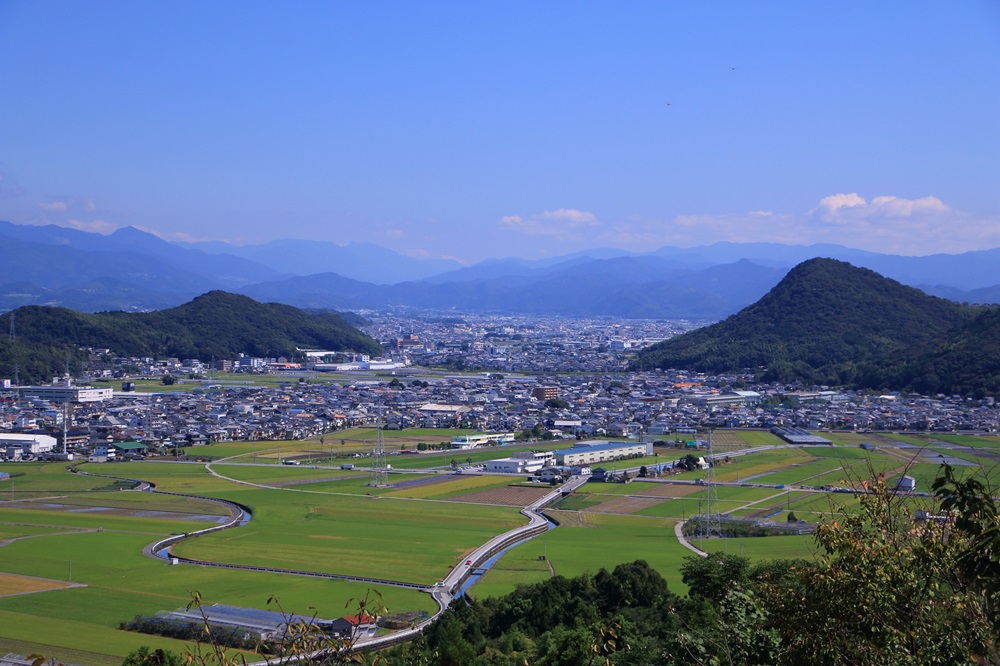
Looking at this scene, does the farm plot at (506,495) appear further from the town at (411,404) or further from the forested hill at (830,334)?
the forested hill at (830,334)

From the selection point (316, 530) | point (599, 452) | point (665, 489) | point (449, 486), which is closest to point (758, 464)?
point (665, 489)

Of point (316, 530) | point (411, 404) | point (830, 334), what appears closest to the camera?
point (316, 530)

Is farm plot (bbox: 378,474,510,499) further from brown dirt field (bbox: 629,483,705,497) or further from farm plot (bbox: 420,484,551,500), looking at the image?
brown dirt field (bbox: 629,483,705,497)

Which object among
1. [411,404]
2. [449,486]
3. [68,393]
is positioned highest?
[68,393]

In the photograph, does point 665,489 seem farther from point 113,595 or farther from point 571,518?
point 113,595

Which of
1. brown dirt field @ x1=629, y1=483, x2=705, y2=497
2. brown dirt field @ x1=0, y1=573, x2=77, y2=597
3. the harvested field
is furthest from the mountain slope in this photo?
brown dirt field @ x1=0, y1=573, x2=77, y2=597

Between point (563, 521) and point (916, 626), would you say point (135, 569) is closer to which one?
point (563, 521)
